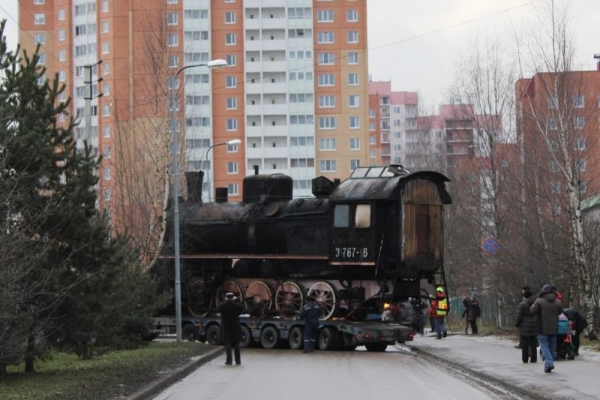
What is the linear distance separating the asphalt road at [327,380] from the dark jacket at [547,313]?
5.94 ft

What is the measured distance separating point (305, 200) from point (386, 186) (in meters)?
3.32

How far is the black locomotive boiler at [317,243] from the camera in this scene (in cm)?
2852

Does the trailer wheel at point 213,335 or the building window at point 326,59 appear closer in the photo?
the trailer wheel at point 213,335

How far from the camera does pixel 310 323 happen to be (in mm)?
28547

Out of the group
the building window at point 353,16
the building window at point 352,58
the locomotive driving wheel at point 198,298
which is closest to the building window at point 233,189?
the building window at point 352,58

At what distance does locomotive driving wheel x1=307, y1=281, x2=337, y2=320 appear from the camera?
29500 millimetres

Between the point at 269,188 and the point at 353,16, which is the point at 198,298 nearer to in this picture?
the point at 269,188

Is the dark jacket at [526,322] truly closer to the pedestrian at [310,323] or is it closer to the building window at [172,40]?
the pedestrian at [310,323]

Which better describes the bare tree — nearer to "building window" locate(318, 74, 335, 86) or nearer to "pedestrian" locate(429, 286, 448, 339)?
"pedestrian" locate(429, 286, 448, 339)

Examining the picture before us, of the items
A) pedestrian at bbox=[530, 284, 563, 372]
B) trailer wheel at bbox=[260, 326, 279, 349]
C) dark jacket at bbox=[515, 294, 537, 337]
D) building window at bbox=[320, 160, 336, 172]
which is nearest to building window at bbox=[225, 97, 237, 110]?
building window at bbox=[320, 160, 336, 172]

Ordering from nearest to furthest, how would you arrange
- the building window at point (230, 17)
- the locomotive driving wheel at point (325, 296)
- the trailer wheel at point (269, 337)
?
the locomotive driving wheel at point (325, 296) < the trailer wheel at point (269, 337) < the building window at point (230, 17)

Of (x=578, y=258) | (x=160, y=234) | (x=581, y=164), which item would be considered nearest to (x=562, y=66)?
(x=581, y=164)

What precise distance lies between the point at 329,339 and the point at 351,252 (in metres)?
2.77

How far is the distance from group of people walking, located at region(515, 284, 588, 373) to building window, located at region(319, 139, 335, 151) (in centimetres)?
8542
